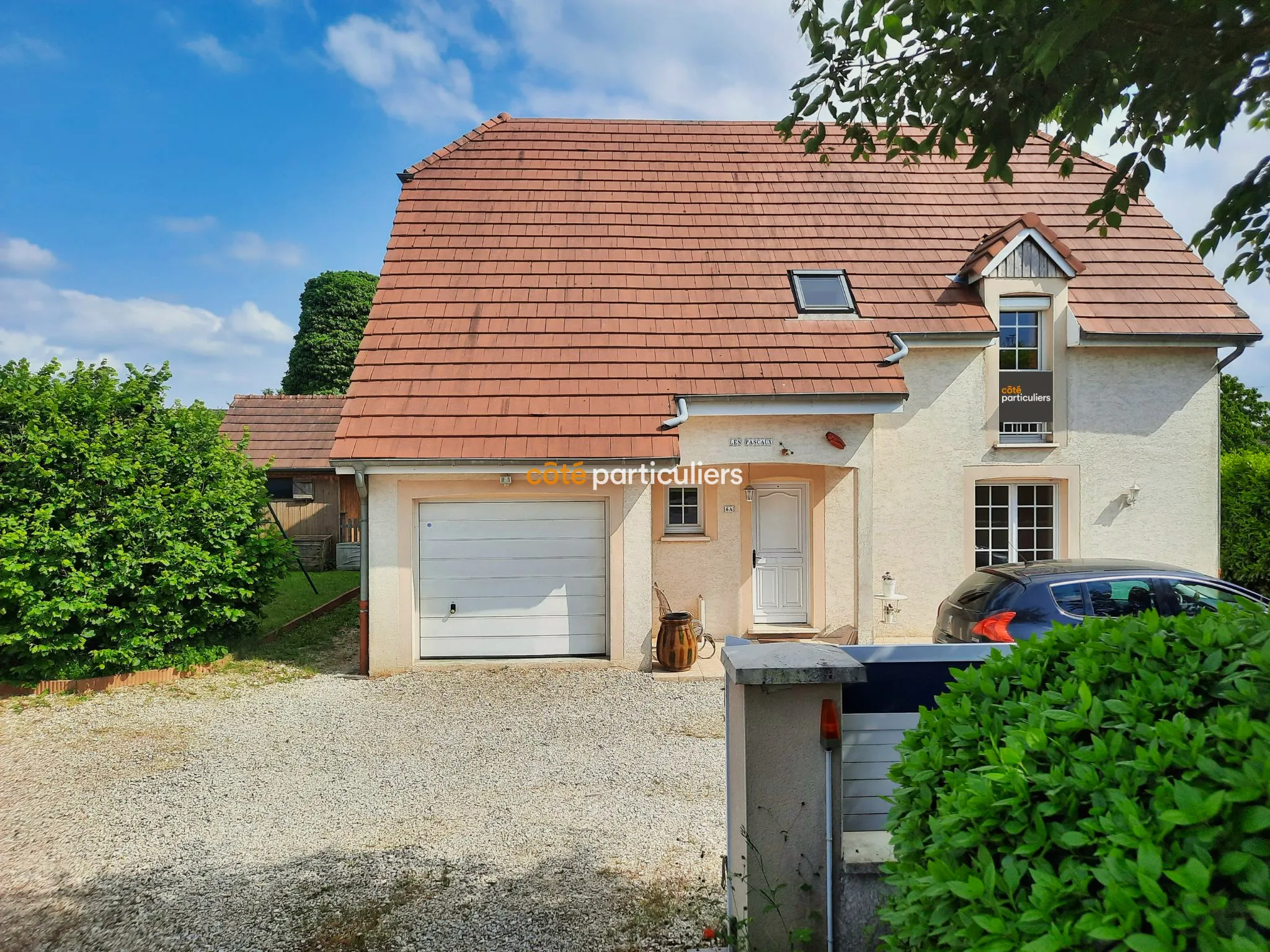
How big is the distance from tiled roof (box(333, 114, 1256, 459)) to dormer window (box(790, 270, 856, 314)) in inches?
9.1

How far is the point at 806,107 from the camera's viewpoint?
4.38 metres

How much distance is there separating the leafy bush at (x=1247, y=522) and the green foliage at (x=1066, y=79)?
11.9m

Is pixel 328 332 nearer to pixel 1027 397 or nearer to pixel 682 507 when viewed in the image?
pixel 682 507

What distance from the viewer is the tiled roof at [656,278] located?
986cm

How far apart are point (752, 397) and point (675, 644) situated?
355cm

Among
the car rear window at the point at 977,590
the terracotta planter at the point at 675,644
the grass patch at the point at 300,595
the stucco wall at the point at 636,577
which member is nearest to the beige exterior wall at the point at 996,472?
the stucco wall at the point at 636,577

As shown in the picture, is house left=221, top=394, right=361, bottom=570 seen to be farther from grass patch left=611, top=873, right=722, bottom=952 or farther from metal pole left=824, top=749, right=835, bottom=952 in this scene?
metal pole left=824, top=749, right=835, bottom=952

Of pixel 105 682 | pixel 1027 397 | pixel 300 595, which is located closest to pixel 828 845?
pixel 105 682

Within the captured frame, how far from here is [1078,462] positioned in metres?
11.3

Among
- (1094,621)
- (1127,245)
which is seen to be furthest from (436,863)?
(1127,245)

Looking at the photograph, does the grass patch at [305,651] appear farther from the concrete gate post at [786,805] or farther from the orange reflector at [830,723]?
the orange reflector at [830,723]

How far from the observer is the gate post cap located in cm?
302

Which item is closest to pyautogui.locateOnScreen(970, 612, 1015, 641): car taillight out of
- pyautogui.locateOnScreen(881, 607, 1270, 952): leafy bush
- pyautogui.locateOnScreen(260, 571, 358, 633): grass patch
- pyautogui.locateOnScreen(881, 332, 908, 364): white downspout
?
pyautogui.locateOnScreen(881, 332, 908, 364): white downspout

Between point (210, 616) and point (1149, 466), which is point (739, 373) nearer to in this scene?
point (1149, 466)
